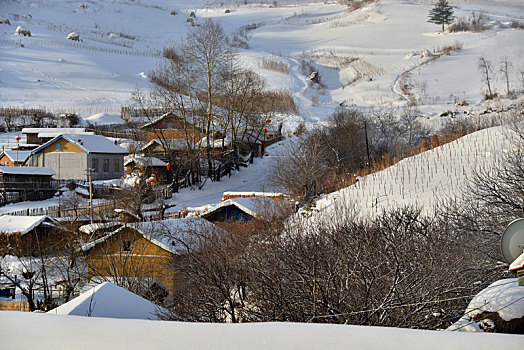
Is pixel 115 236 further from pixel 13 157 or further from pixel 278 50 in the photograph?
pixel 278 50

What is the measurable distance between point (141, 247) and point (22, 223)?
18.6 ft

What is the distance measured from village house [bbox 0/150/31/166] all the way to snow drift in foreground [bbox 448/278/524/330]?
2374cm

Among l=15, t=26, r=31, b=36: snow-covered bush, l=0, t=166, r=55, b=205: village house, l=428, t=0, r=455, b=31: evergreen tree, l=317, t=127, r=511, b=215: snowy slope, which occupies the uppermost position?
l=428, t=0, r=455, b=31: evergreen tree

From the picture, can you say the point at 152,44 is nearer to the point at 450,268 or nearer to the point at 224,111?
the point at 224,111

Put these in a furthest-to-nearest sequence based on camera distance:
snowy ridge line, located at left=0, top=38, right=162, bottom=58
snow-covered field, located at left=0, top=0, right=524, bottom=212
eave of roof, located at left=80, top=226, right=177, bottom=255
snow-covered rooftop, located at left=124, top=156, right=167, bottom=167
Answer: snowy ridge line, located at left=0, top=38, right=162, bottom=58
snow-covered rooftop, located at left=124, top=156, right=167, bottom=167
snow-covered field, located at left=0, top=0, right=524, bottom=212
eave of roof, located at left=80, top=226, right=177, bottom=255

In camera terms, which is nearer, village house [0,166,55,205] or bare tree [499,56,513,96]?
village house [0,166,55,205]

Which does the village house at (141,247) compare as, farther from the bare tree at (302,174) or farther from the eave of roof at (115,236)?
the bare tree at (302,174)

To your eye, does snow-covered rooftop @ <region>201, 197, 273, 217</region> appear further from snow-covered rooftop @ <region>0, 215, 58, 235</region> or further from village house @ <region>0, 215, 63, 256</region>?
snow-covered rooftop @ <region>0, 215, 58, 235</region>

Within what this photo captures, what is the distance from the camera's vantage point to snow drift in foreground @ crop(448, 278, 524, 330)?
3.76 meters

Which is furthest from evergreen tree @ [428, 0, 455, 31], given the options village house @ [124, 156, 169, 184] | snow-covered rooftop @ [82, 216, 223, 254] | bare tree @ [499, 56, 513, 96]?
village house @ [124, 156, 169, 184]

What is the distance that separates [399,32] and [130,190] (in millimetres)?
36519

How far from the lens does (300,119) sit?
29.9 metres

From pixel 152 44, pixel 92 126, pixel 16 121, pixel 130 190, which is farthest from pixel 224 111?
pixel 152 44

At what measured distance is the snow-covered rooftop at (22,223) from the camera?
14805 mm
